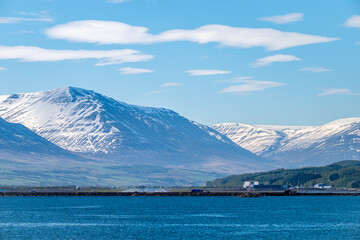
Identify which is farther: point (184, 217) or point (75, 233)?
point (184, 217)

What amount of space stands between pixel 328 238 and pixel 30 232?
58540 millimetres

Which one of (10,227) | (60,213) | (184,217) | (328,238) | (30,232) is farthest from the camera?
(60,213)

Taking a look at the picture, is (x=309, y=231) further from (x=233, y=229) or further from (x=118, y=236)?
(x=118, y=236)

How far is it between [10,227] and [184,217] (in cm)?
4838

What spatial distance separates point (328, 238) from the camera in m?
130

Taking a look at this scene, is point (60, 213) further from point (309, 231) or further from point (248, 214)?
point (309, 231)

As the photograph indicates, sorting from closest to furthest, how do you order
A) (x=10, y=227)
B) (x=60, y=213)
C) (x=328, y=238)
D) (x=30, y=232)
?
(x=328, y=238), (x=30, y=232), (x=10, y=227), (x=60, y=213)

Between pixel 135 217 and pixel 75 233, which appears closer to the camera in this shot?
pixel 75 233

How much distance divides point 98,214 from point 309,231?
68.6 meters

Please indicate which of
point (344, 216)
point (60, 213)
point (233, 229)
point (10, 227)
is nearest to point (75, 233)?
point (10, 227)

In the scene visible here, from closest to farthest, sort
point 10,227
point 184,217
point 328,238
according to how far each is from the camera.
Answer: point 328,238, point 10,227, point 184,217

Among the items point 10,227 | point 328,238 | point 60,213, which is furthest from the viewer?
point 60,213

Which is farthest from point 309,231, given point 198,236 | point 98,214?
point 98,214

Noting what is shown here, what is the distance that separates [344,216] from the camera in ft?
599
